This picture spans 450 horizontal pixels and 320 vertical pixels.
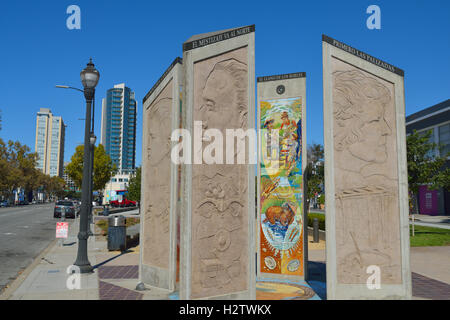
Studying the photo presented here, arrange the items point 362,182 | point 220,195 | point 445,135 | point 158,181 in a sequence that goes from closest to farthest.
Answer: point 220,195
point 362,182
point 158,181
point 445,135

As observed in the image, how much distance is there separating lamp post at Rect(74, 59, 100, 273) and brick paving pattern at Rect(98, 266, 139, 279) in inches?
19.1

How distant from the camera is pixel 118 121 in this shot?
18812cm

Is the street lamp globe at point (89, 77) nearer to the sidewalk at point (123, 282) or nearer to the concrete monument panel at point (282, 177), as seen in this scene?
the concrete monument panel at point (282, 177)

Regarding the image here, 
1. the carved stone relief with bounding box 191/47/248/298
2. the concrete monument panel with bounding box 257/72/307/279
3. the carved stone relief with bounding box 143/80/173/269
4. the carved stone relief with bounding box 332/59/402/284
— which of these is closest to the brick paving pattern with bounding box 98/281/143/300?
the carved stone relief with bounding box 143/80/173/269

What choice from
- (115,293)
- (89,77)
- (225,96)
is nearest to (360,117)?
(225,96)

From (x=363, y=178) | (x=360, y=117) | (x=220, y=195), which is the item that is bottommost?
(x=220, y=195)

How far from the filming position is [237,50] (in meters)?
6.79

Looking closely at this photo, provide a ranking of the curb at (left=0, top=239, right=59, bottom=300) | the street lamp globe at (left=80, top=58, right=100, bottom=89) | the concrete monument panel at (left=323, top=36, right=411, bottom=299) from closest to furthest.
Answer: the concrete monument panel at (left=323, top=36, right=411, bottom=299), the curb at (left=0, top=239, right=59, bottom=300), the street lamp globe at (left=80, top=58, right=100, bottom=89)

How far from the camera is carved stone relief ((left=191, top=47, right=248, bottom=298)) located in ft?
20.5

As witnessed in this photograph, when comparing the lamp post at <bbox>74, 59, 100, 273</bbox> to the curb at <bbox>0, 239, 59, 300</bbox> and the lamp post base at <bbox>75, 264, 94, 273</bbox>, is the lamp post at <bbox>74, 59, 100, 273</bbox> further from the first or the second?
the curb at <bbox>0, 239, 59, 300</bbox>

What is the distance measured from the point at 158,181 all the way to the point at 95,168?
42.1 metres

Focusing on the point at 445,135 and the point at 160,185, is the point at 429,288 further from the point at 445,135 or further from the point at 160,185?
the point at 445,135

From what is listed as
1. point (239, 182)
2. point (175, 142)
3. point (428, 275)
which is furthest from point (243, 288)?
point (428, 275)

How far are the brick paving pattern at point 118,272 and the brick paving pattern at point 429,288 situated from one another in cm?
674
